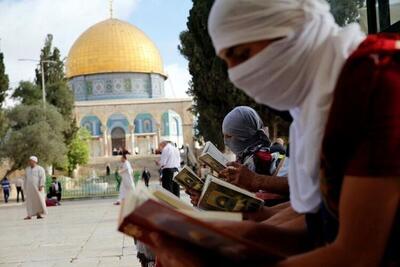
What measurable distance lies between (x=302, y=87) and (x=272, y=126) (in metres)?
15.4

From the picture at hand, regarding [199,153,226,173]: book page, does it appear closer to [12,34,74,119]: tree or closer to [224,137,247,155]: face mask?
[224,137,247,155]: face mask

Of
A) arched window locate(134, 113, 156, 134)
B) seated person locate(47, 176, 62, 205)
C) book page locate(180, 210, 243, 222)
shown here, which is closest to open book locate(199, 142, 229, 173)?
book page locate(180, 210, 243, 222)

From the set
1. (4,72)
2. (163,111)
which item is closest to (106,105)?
(163,111)

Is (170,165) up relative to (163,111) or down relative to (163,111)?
down

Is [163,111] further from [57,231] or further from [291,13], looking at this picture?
[291,13]

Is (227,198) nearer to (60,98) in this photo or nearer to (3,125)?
(3,125)

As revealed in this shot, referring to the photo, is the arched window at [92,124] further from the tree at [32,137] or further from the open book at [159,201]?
the open book at [159,201]

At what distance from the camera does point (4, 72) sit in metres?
23.5

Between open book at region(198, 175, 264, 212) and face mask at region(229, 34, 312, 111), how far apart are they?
3.05ft

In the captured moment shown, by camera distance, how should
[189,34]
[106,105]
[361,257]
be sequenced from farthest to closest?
[106,105] < [189,34] < [361,257]

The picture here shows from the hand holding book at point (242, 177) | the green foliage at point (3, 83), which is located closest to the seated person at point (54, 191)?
the green foliage at point (3, 83)

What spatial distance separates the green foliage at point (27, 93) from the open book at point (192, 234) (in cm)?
2943

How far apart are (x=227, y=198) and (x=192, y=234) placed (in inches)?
44.7

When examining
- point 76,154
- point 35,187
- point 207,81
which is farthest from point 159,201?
point 76,154
